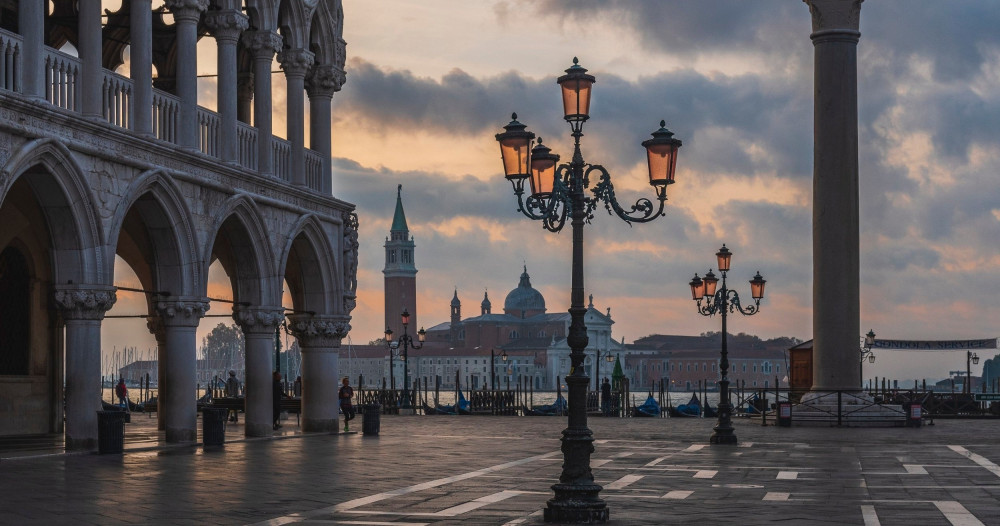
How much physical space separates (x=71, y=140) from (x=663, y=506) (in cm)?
1085

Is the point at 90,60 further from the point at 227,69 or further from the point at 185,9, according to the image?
the point at 227,69

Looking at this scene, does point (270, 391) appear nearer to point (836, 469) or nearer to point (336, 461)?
point (336, 461)

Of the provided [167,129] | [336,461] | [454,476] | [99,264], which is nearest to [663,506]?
[454,476]

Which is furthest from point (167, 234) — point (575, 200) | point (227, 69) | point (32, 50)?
point (575, 200)

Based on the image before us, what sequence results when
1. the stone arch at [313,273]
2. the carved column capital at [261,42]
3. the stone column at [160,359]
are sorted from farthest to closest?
1. the stone arch at [313,273]
2. the stone column at [160,359]
3. the carved column capital at [261,42]

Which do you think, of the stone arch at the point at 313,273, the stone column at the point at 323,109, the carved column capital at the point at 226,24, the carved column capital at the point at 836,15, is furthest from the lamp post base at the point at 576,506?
the carved column capital at the point at 836,15

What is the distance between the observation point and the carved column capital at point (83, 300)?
2147 cm

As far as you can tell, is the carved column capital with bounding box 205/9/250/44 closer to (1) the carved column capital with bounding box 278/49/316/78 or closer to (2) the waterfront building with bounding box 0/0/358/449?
(2) the waterfront building with bounding box 0/0/358/449

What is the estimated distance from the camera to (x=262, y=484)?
17078mm

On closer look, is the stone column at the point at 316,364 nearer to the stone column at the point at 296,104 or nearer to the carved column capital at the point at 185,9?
the stone column at the point at 296,104

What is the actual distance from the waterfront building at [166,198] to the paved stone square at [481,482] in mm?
1952

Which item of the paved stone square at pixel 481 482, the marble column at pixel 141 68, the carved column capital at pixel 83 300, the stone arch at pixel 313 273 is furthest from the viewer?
the stone arch at pixel 313 273

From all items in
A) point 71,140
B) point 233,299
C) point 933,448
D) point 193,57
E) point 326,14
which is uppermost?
point 326,14

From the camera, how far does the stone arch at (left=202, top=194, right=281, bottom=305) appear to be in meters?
26.7
